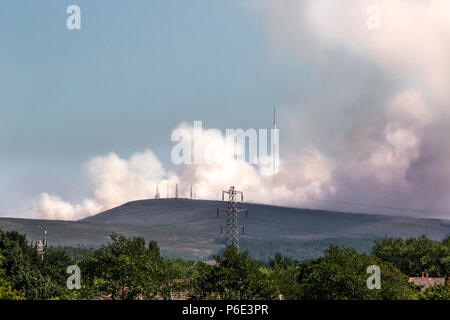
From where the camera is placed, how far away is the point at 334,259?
3824 inches

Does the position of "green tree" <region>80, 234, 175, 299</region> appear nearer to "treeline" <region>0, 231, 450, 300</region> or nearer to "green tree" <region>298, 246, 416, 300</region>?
"treeline" <region>0, 231, 450, 300</region>

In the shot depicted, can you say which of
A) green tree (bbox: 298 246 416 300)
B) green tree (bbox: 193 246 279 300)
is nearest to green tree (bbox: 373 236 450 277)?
green tree (bbox: 298 246 416 300)

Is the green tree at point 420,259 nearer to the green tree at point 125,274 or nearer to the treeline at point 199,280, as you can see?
the treeline at point 199,280

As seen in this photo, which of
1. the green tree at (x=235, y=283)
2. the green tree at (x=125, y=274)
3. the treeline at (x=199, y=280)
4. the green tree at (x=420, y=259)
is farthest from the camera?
the green tree at (x=420, y=259)

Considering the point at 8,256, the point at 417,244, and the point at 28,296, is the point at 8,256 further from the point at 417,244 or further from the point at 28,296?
the point at 417,244

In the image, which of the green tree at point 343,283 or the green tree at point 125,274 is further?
the green tree at point 125,274

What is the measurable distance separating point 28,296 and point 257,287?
150 feet

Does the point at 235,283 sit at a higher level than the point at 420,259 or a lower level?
higher

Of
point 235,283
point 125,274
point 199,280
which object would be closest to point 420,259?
point 125,274

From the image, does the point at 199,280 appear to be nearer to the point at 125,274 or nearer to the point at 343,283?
→ the point at 125,274

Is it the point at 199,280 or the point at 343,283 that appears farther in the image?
the point at 343,283

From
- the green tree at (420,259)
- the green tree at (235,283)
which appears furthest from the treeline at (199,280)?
the green tree at (420,259)

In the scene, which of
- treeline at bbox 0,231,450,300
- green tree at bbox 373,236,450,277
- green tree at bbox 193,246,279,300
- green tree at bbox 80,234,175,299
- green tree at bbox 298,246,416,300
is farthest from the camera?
green tree at bbox 373,236,450,277
